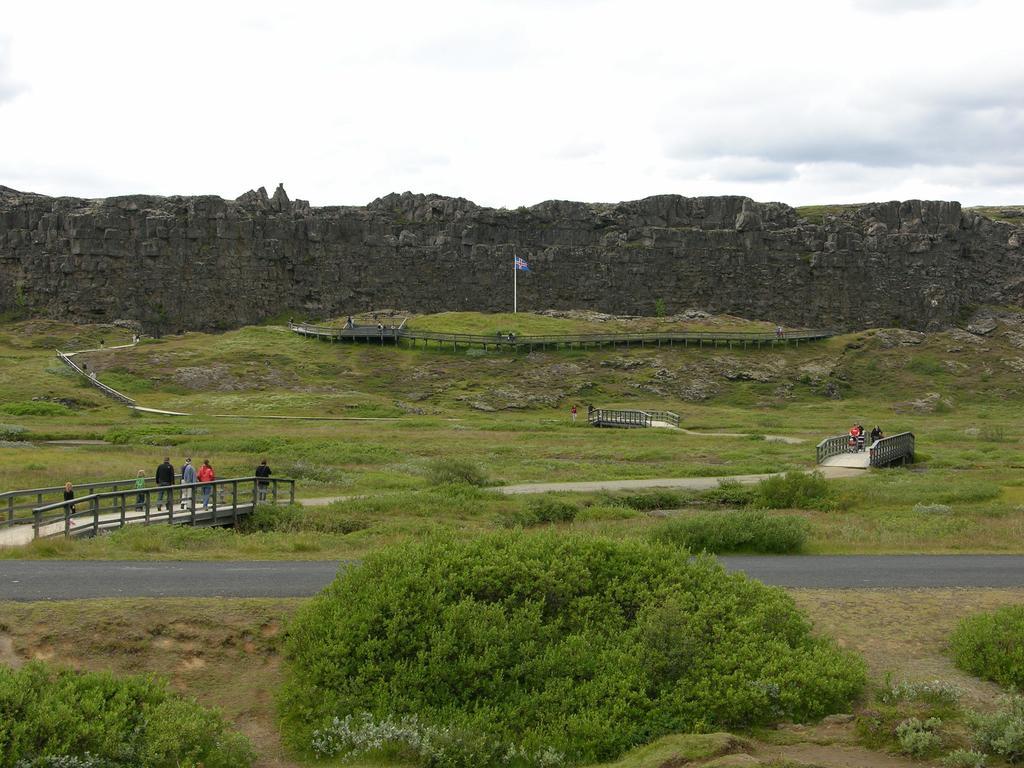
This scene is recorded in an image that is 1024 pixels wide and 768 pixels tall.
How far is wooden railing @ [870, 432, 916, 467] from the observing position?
45844mm

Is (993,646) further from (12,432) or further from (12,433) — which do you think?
(12,432)

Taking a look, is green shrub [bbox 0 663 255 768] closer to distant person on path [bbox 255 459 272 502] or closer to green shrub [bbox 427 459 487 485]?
distant person on path [bbox 255 459 272 502]

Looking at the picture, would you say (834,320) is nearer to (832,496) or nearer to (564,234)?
(564,234)

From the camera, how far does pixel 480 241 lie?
122 meters

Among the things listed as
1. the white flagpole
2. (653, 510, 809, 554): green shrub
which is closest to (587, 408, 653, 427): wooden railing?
(653, 510, 809, 554): green shrub

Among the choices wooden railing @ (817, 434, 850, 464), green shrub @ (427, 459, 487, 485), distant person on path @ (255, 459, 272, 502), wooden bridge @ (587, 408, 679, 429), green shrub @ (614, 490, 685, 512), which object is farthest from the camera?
wooden bridge @ (587, 408, 679, 429)

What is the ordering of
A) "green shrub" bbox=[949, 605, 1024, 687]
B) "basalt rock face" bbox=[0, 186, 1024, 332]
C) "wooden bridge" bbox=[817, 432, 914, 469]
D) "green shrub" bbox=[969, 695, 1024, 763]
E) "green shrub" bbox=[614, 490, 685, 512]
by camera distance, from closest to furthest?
"green shrub" bbox=[969, 695, 1024, 763] < "green shrub" bbox=[949, 605, 1024, 687] < "green shrub" bbox=[614, 490, 685, 512] < "wooden bridge" bbox=[817, 432, 914, 469] < "basalt rock face" bbox=[0, 186, 1024, 332]

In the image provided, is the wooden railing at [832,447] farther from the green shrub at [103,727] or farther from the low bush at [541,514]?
the green shrub at [103,727]

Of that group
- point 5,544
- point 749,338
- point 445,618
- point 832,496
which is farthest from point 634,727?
point 749,338

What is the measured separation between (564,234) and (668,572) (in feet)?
364

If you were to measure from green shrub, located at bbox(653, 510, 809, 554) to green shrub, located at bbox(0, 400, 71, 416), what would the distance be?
2215 inches

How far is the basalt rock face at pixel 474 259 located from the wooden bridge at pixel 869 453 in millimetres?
72249

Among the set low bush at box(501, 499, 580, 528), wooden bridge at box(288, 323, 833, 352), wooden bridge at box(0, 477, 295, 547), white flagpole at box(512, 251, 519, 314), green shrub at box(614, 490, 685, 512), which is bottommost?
green shrub at box(614, 490, 685, 512)

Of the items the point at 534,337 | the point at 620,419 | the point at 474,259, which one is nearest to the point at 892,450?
the point at 620,419
